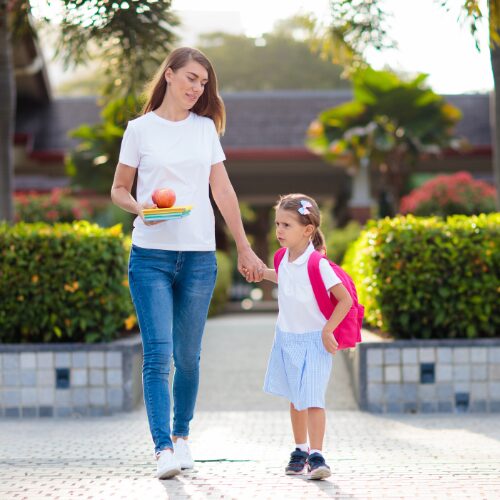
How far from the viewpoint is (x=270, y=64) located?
4222 cm

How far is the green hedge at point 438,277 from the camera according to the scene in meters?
6.75

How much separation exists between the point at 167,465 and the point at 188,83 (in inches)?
67.6

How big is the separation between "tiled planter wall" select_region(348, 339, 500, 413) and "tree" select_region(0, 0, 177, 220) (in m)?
3.40

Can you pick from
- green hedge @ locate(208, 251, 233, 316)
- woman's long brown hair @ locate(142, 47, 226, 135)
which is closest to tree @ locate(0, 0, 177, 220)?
woman's long brown hair @ locate(142, 47, 226, 135)

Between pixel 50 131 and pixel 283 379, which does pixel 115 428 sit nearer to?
pixel 283 379

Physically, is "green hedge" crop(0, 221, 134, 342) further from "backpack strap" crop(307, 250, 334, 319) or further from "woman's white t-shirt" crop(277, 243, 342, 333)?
"backpack strap" crop(307, 250, 334, 319)

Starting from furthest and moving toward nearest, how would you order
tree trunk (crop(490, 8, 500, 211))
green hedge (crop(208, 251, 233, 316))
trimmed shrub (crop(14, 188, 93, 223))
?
1. green hedge (crop(208, 251, 233, 316))
2. trimmed shrub (crop(14, 188, 93, 223))
3. tree trunk (crop(490, 8, 500, 211))

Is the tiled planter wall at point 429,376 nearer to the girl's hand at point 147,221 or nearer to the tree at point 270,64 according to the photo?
the girl's hand at point 147,221

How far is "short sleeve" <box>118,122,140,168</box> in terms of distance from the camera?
14.4ft

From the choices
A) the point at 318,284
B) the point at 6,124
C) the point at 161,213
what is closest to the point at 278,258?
the point at 318,284

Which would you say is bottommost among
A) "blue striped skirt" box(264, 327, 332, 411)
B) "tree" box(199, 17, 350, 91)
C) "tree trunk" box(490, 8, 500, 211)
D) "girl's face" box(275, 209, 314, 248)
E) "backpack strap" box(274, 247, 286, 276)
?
"blue striped skirt" box(264, 327, 332, 411)

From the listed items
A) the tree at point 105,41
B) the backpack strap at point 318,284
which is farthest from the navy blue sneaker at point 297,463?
the tree at point 105,41

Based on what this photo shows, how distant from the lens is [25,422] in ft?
21.3

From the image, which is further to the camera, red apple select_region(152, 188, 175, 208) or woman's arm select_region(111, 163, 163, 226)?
woman's arm select_region(111, 163, 163, 226)
